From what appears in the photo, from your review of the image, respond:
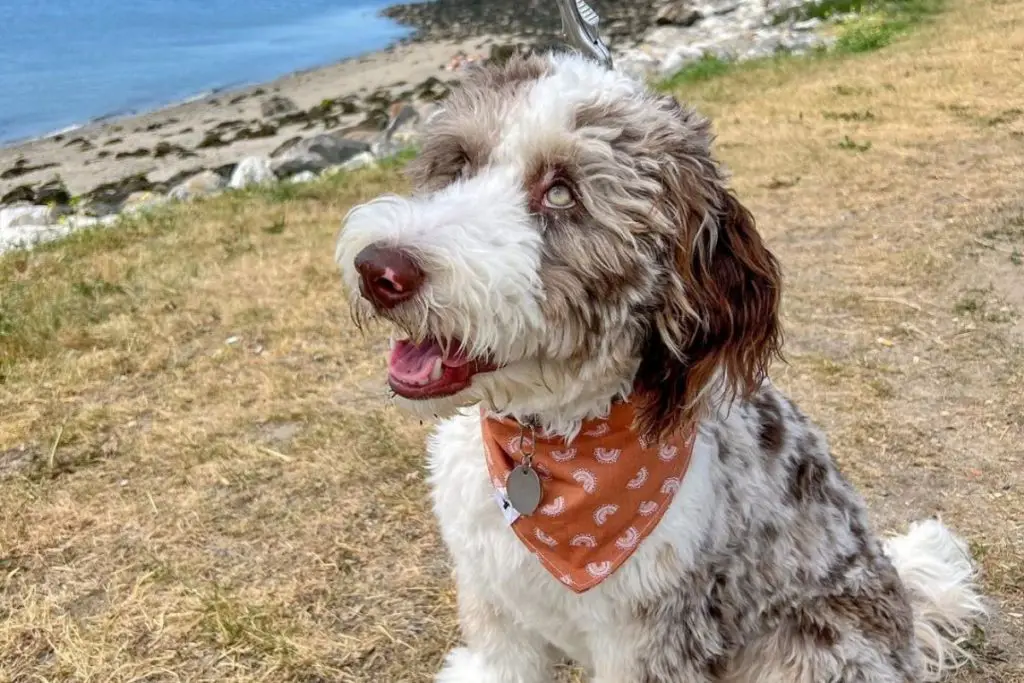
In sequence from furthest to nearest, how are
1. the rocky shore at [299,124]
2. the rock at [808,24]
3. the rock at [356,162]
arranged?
1. the rock at [808,24]
2. the rocky shore at [299,124]
3. the rock at [356,162]

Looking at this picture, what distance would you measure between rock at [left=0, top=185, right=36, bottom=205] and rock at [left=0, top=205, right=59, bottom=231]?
62.0 inches

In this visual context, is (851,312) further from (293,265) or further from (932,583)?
(293,265)

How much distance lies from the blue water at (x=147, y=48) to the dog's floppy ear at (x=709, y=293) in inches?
729

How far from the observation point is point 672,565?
2.46 meters

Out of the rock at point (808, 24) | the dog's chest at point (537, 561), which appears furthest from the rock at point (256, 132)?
the dog's chest at point (537, 561)

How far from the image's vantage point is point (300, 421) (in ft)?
15.2

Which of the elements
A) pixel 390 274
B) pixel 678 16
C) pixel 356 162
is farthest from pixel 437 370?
pixel 678 16

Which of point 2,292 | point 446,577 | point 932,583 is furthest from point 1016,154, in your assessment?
point 2,292

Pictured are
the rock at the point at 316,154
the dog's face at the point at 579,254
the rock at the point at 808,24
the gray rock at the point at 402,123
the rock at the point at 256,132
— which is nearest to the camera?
the dog's face at the point at 579,254

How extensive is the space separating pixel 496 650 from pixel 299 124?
590 inches

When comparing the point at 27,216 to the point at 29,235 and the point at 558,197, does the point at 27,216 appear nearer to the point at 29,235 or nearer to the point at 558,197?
the point at 29,235

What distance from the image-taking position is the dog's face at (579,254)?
6.82ft

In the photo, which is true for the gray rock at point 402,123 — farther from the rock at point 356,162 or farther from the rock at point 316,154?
the rock at point 356,162

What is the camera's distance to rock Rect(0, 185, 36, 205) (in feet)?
39.0
